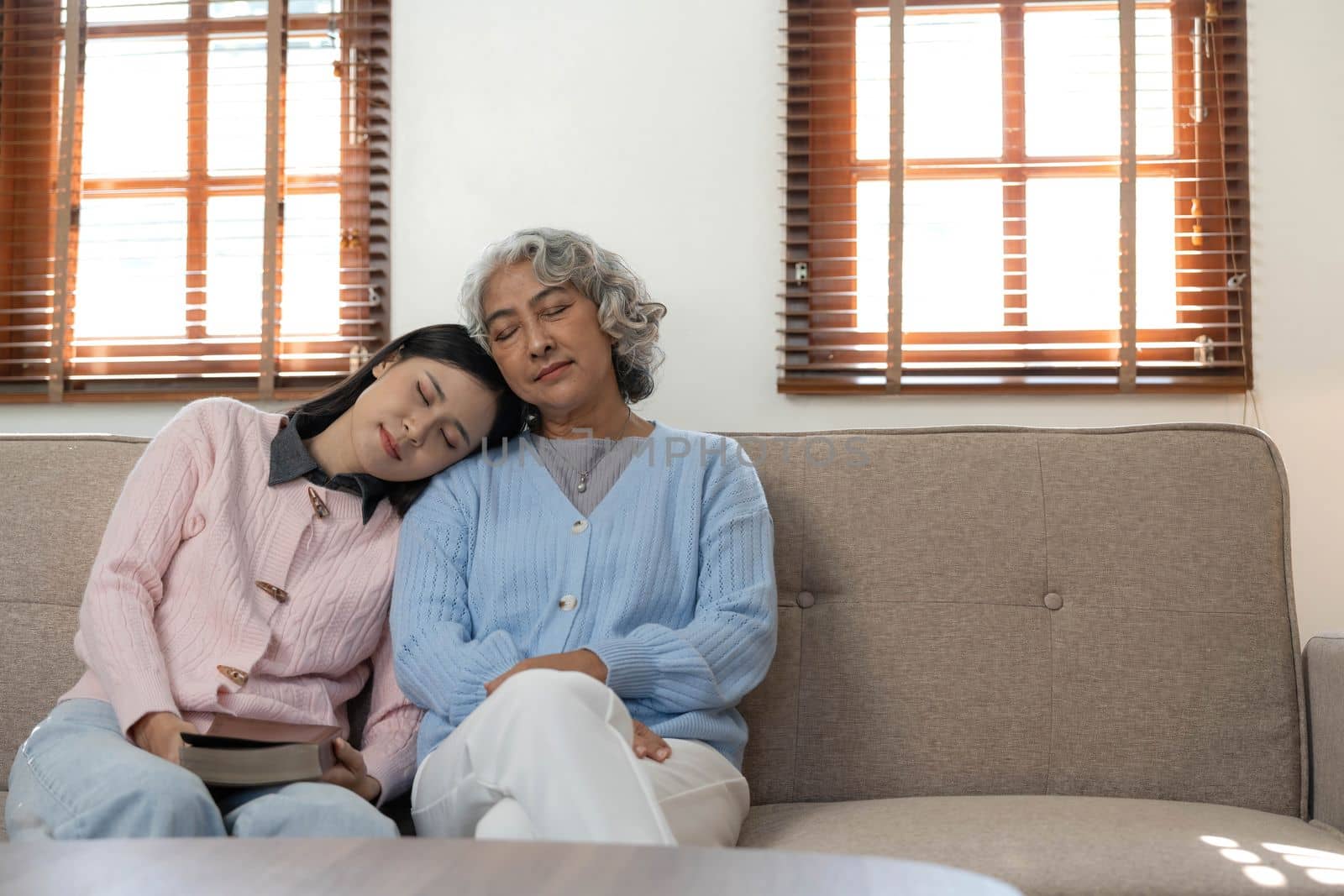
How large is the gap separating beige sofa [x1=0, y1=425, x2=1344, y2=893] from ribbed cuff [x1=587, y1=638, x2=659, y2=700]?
0.30m

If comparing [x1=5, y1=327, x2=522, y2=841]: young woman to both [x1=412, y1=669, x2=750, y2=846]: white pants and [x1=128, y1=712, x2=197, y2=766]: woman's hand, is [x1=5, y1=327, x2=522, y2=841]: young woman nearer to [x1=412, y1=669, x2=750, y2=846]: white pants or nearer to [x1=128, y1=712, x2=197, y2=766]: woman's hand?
[x1=128, y1=712, x2=197, y2=766]: woman's hand

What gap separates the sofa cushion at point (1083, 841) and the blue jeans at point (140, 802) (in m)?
0.54

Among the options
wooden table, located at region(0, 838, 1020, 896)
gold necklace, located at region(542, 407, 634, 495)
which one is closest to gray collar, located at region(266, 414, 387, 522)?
gold necklace, located at region(542, 407, 634, 495)

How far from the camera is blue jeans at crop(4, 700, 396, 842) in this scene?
4.29 feet

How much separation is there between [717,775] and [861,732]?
0.35m

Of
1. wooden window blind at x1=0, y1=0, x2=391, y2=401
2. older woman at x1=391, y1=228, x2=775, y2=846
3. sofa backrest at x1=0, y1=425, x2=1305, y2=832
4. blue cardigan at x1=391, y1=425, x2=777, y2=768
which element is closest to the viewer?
older woman at x1=391, y1=228, x2=775, y2=846

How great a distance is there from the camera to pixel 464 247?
2561 millimetres

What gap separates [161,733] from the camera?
148 centimetres

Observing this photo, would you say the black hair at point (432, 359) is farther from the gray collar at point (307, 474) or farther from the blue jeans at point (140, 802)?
the blue jeans at point (140, 802)

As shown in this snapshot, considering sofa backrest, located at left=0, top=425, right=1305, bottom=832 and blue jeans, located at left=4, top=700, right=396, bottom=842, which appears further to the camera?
sofa backrest, located at left=0, top=425, right=1305, bottom=832

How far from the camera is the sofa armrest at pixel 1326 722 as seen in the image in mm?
1676

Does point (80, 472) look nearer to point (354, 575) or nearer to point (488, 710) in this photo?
point (354, 575)

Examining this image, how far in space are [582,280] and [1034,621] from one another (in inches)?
34.8

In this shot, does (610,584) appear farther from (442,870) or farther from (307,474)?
(442,870)
